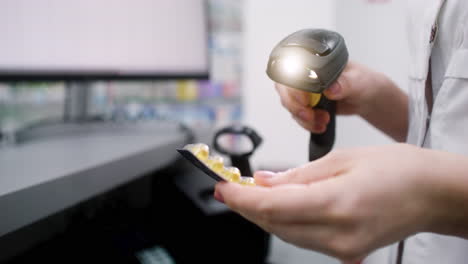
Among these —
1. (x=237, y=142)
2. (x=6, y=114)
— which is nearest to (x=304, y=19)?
(x=237, y=142)

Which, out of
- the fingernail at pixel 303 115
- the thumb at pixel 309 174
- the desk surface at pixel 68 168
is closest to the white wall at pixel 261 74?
the desk surface at pixel 68 168

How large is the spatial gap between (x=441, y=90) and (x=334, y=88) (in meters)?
0.13

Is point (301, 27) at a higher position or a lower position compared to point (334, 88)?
higher

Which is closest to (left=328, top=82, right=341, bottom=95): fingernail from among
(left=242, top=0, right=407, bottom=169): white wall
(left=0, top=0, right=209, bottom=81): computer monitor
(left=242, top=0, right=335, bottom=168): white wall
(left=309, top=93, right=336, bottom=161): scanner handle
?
(left=309, top=93, right=336, bottom=161): scanner handle

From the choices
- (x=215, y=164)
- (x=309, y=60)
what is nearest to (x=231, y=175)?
(x=215, y=164)

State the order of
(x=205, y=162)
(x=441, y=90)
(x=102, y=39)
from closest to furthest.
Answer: (x=205, y=162) → (x=441, y=90) → (x=102, y=39)

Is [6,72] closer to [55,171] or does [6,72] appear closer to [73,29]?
[73,29]

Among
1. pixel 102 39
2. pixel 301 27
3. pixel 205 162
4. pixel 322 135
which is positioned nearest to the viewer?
pixel 205 162

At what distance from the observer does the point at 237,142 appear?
Answer: 800 millimetres

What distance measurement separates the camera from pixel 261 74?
1.37 m

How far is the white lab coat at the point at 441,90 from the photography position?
1.25ft

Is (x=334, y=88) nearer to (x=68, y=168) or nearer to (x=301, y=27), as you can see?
(x=68, y=168)

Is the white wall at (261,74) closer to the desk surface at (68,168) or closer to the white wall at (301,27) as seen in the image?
the white wall at (301,27)

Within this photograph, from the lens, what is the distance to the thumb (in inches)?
9.8
